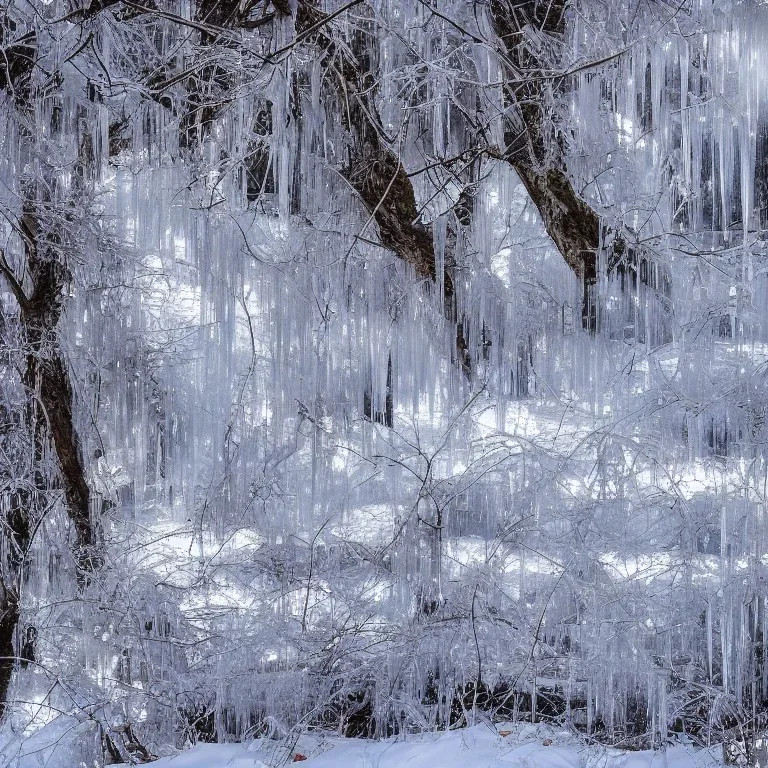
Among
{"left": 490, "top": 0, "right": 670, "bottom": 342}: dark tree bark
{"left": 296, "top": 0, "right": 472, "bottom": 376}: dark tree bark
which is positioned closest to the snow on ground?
{"left": 296, "top": 0, "right": 472, "bottom": 376}: dark tree bark

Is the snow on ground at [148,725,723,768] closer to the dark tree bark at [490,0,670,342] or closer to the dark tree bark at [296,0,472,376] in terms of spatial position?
the dark tree bark at [296,0,472,376]

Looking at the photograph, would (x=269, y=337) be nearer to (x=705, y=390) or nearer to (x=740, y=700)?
(x=705, y=390)

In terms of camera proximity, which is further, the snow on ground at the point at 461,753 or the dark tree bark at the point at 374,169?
the dark tree bark at the point at 374,169

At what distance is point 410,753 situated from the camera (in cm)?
176

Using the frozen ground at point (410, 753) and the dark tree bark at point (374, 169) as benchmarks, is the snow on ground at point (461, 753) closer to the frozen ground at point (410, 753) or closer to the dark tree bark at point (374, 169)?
the frozen ground at point (410, 753)

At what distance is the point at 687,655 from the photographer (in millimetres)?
1993

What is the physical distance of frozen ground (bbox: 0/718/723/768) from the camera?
1.71 m

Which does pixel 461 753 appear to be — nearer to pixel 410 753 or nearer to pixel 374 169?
pixel 410 753

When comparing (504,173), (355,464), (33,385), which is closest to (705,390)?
(504,173)

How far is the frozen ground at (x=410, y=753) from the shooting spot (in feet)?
5.60

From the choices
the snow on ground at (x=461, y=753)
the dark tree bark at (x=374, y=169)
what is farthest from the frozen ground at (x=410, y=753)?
the dark tree bark at (x=374, y=169)

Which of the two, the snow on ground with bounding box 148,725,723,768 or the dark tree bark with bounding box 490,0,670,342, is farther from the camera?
the dark tree bark with bounding box 490,0,670,342

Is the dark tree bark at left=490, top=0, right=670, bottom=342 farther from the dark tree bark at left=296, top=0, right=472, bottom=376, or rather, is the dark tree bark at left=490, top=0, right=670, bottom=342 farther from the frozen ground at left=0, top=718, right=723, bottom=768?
the frozen ground at left=0, top=718, right=723, bottom=768

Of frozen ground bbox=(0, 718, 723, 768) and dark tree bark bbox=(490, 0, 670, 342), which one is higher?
dark tree bark bbox=(490, 0, 670, 342)
